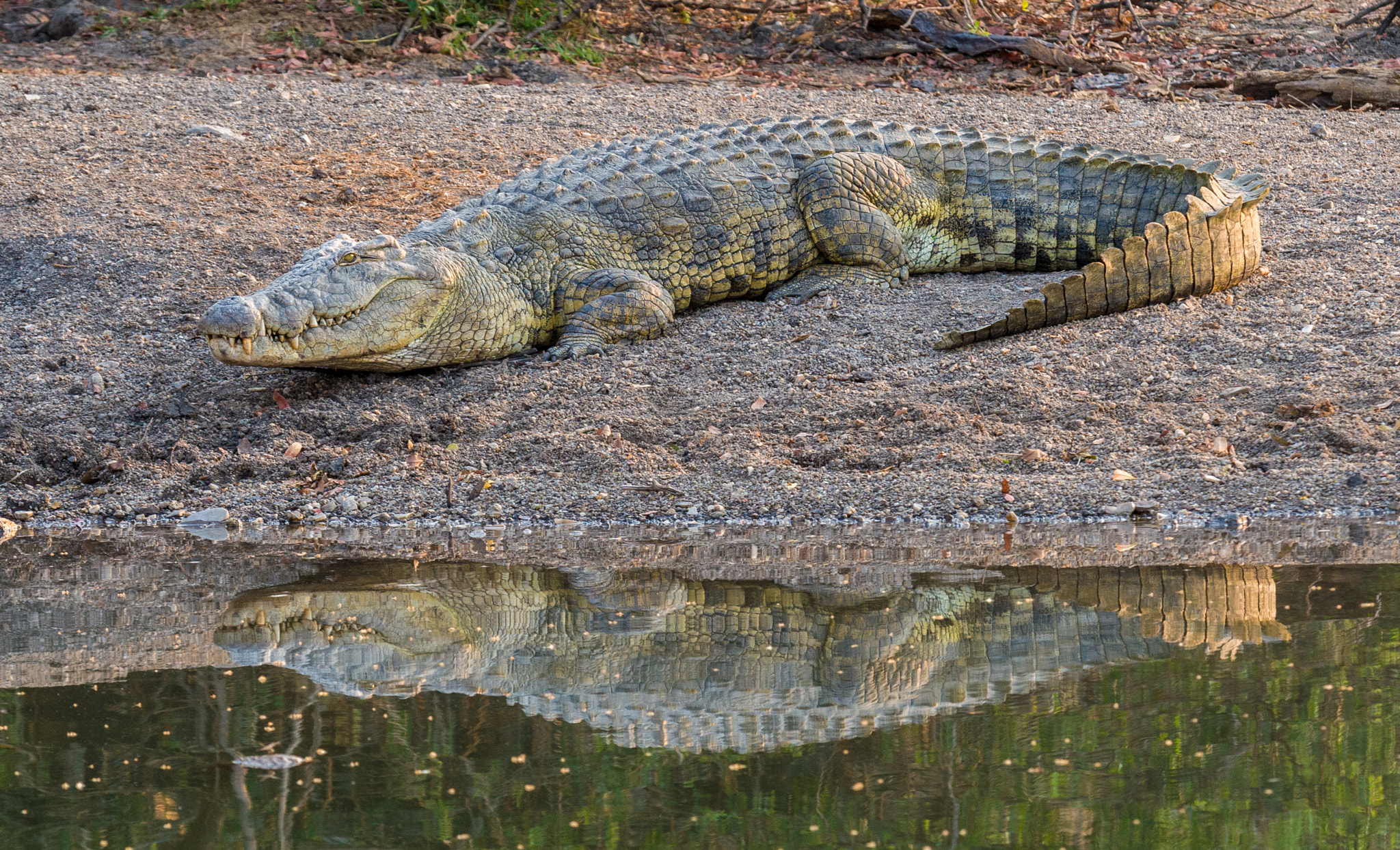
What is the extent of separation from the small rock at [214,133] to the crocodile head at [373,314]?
130 inches

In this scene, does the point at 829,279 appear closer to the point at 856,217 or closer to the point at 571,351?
the point at 856,217

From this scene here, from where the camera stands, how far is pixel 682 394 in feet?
17.9

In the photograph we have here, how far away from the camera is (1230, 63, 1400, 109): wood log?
Answer: 9.73 m

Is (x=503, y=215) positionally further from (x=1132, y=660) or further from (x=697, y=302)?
(x=1132, y=660)

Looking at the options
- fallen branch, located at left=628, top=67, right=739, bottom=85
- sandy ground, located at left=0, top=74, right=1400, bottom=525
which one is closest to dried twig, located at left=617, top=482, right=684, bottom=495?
sandy ground, located at left=0, top=74, right=1400, bottom=525

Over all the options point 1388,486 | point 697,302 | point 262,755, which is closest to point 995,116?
point 697,302

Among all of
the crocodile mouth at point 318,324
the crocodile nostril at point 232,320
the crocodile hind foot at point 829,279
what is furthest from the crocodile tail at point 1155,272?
the crocodile nostril at point 232,320

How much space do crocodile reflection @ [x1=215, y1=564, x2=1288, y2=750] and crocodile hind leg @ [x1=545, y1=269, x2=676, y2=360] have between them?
233 centimetres

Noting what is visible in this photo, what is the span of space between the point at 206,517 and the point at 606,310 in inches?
83.3

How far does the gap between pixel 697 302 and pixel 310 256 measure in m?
1.82

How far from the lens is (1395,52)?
11.8m

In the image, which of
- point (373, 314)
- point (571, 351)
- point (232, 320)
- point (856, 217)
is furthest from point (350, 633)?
point (856, 217)

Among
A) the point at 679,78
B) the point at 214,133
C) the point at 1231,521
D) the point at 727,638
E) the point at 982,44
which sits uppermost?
the point at 982,44

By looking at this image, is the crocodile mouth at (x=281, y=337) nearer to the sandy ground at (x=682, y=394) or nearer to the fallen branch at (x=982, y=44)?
the sandy ground at (x=682, y=394)
